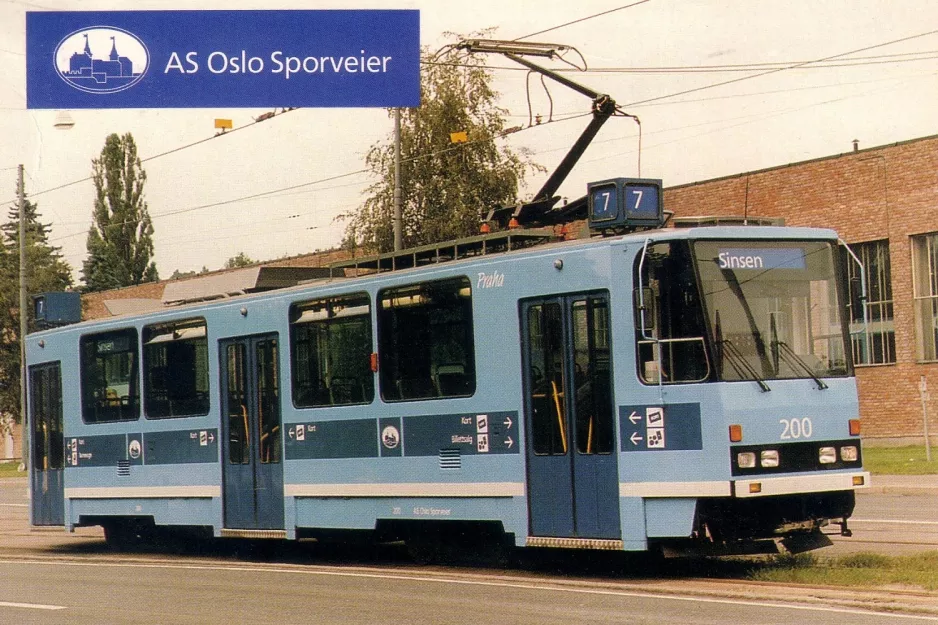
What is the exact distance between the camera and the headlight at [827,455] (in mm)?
13188

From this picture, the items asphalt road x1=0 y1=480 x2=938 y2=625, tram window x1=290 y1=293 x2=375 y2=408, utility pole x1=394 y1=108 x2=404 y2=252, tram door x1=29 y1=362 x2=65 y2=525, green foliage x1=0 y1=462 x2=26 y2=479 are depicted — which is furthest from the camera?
green foliage x1=0 y1=462 x2=26 y2=479

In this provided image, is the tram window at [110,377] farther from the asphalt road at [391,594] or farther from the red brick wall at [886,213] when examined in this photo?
the red brick wall at [886,213]

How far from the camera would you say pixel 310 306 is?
671 inches

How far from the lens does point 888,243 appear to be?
128 feet

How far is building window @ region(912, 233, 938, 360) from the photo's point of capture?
Result: 3853cm

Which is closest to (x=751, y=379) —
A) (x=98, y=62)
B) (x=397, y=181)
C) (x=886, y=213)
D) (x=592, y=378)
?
(x=592, y=378)

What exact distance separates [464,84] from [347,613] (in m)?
24.9

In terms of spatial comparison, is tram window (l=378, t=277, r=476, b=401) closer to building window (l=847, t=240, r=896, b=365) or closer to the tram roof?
the tram roof

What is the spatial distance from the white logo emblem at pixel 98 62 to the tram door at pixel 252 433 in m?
4.06

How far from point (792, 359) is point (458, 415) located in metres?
3.44

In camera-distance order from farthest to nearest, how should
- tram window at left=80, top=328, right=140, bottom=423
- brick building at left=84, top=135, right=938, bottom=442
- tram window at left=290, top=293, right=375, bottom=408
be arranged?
brick building at left=84, top=135, right=938, bottom=442
tram window at left=80, top=328, right=140, bottom=423
tram window at left=290, top=293, right=375, bottom=408

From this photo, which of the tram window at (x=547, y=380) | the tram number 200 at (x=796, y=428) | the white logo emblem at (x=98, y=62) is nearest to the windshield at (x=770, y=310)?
the tram number 200 at (x=796, y=428)

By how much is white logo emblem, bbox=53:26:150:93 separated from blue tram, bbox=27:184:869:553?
3288 mm

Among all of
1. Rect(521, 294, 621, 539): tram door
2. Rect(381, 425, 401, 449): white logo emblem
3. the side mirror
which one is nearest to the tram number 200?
the side mirror
